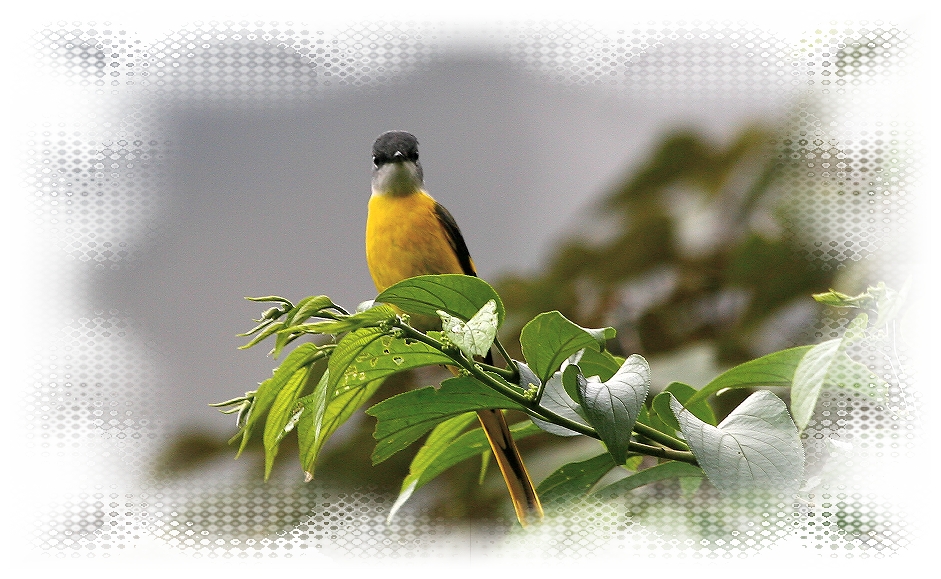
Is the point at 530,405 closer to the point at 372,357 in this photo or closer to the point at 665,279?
the point at 372,357

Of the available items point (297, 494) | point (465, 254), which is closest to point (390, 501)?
point (297, 494)

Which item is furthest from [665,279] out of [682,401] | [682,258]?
[682,401]

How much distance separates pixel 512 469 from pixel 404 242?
0.84 metres

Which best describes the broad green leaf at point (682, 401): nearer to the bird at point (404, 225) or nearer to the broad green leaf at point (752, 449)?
the broad green leaf at point (752, 449)

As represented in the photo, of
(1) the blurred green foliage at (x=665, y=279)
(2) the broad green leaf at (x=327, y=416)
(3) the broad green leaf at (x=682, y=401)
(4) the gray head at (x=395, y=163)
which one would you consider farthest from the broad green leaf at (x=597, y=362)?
(4) the gray head at (x=395, y=163)

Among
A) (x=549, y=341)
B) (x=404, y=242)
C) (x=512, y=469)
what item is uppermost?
(x=549, y=341)

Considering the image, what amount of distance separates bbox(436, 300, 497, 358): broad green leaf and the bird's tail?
0.18 meters

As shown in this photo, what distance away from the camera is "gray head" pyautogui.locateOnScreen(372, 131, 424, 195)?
1.67 m

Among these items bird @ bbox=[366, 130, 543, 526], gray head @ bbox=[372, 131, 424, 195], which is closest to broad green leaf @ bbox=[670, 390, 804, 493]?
bird @ bbox=[366, 130, 543, 526]

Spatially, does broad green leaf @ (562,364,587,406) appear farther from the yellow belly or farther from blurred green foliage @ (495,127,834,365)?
the yellow belly

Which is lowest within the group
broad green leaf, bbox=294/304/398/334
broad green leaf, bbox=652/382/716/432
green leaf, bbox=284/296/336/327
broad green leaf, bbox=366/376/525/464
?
broad green leaf, bbox=652/382/716/432

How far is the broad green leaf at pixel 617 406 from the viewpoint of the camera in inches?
17.7

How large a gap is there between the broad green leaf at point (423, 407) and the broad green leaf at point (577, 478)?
0.39 feet

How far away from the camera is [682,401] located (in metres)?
0.61
